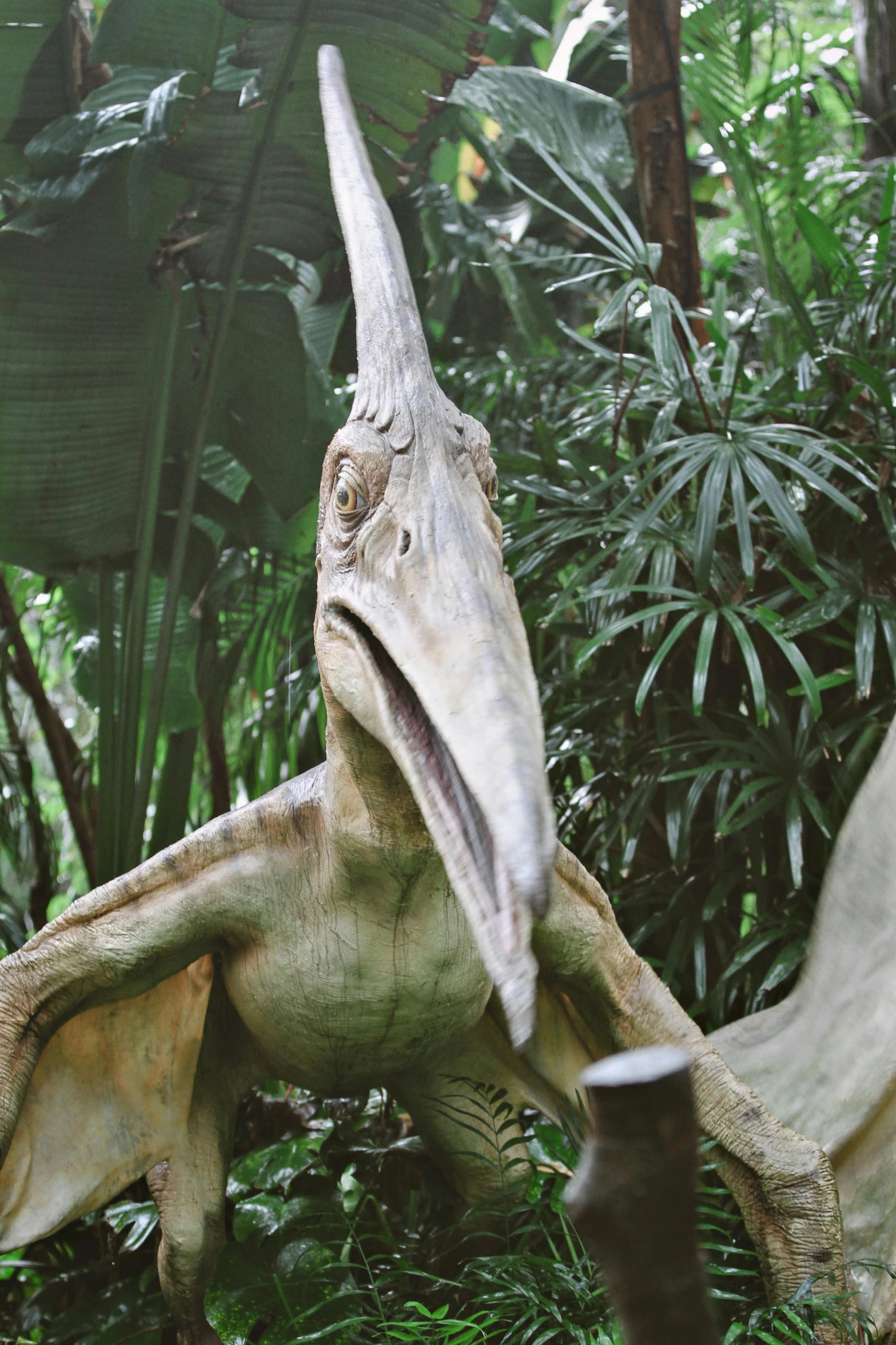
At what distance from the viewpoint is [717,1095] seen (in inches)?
66.0

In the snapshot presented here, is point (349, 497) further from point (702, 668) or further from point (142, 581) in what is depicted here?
point (142, 581)

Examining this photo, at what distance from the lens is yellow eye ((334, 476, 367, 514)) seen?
1.30m

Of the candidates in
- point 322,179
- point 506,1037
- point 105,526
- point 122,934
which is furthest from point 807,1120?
point 322,179

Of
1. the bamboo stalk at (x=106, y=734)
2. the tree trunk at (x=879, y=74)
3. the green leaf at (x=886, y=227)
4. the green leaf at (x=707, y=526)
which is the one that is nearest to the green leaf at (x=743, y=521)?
the green leaf at (x=707, y=526)

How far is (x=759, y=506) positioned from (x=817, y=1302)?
1707 mm

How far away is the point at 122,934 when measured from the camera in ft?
5.16

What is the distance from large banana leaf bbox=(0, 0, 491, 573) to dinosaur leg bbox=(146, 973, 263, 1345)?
149 cm

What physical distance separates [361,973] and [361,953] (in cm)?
3

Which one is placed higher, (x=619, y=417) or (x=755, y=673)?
(x=619, y=417)

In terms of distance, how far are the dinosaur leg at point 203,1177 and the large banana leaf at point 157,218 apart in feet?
4.90

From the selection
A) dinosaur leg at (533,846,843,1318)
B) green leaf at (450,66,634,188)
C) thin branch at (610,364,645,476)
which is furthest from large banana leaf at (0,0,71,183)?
dinosaur leg at (533,846,843,1318)

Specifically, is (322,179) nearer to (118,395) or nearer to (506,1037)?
(118,395)

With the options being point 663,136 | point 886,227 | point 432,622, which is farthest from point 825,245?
point 432,622

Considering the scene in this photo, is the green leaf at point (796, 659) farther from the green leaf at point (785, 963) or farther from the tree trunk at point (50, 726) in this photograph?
the tree trunk at point (50, 726)
